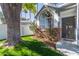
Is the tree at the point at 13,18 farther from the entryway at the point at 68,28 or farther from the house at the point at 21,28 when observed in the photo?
the entryway at the point at 68,28

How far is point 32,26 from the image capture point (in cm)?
256

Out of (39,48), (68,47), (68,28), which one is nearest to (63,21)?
(68,28)

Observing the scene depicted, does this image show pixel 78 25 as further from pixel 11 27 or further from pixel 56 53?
pixel 11 27

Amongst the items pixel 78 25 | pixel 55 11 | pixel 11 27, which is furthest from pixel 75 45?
pixel 11 27

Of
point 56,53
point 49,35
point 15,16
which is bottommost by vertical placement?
point 56,53

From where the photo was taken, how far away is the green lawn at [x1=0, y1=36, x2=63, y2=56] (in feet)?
8.32

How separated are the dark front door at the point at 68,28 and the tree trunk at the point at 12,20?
48 cm

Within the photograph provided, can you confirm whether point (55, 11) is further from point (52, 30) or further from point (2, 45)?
point (2, 45)

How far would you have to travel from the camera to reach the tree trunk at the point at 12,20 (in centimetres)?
254

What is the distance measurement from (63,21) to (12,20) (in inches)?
21.2

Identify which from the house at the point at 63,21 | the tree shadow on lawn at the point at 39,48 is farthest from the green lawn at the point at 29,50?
the house at the point at 63,21

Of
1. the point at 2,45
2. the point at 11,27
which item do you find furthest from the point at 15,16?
the point at 2,45

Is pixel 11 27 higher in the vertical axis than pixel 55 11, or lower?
lower

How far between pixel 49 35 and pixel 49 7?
0.97 ft
